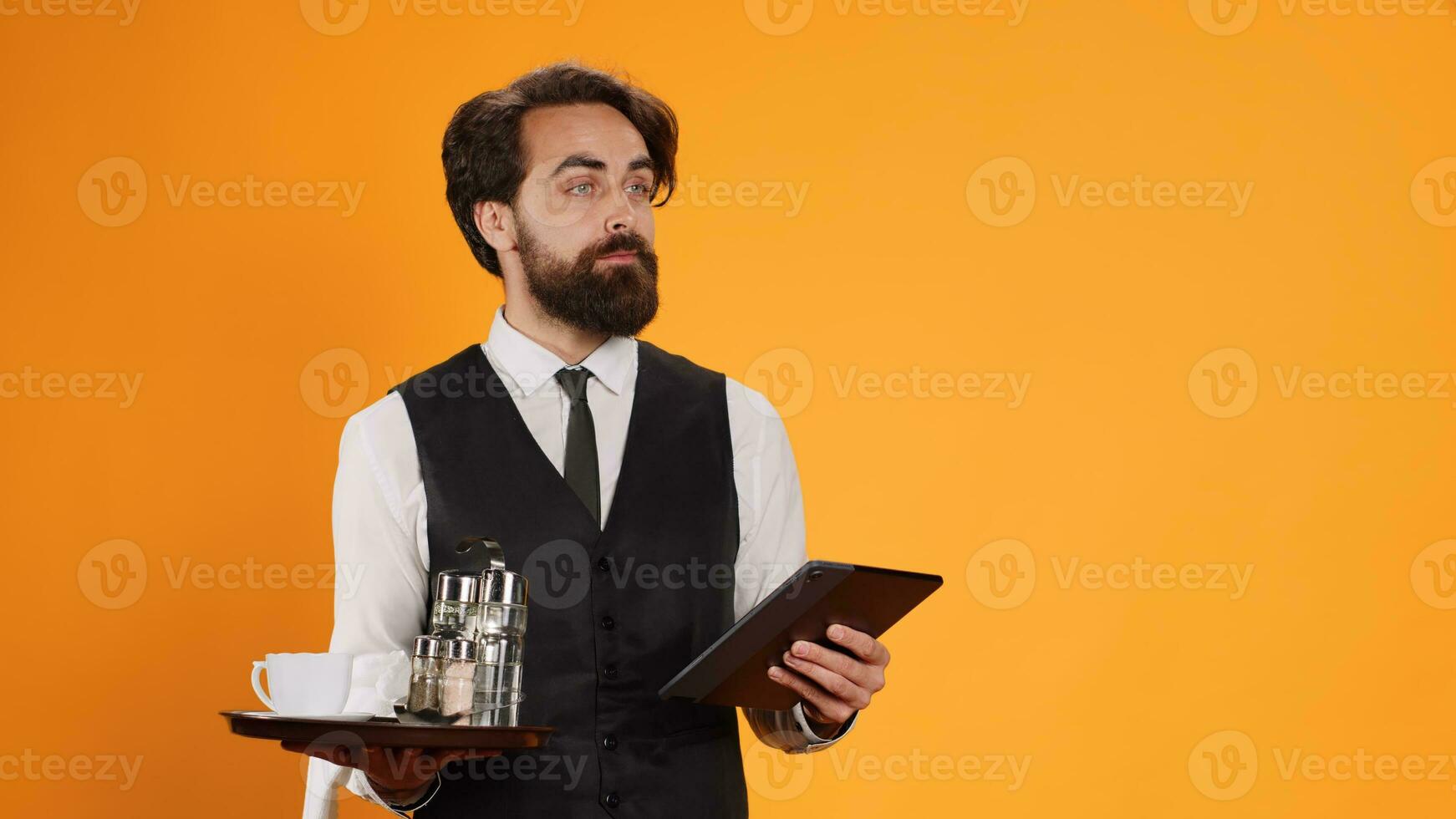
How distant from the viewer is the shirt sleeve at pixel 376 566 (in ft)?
5.48

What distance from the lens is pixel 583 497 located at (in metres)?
1.77

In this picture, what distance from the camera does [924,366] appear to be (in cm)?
278

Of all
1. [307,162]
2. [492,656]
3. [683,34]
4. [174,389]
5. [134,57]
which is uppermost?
[683,34]

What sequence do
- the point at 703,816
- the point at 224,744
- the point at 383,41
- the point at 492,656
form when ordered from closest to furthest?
the point at 492,656, the point at 703,816, the point at 224,744, the point at 383,41

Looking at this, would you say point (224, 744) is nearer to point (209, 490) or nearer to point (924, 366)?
point (209, 490)

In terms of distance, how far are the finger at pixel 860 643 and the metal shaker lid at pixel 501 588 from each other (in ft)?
1.20

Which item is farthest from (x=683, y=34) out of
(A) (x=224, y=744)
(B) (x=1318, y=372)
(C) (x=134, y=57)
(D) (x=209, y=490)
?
(A) (x=224, y=744)

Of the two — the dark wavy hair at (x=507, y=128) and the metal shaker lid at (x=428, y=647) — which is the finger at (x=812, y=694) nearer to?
the metal shaker lid at (x=428, y=647)

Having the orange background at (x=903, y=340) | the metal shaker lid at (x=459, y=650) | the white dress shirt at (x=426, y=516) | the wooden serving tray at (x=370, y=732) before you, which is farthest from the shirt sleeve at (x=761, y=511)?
the orange background at (x=903, y=340)

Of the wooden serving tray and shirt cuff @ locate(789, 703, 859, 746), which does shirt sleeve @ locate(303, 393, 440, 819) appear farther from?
shirt cuff @ locate(789, 703, 859, 746)

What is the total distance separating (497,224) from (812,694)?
88 centimetres

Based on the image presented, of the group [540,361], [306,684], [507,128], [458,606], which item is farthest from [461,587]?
[507,128]

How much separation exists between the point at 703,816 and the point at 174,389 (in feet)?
4.86

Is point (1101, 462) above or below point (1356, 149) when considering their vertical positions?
below
